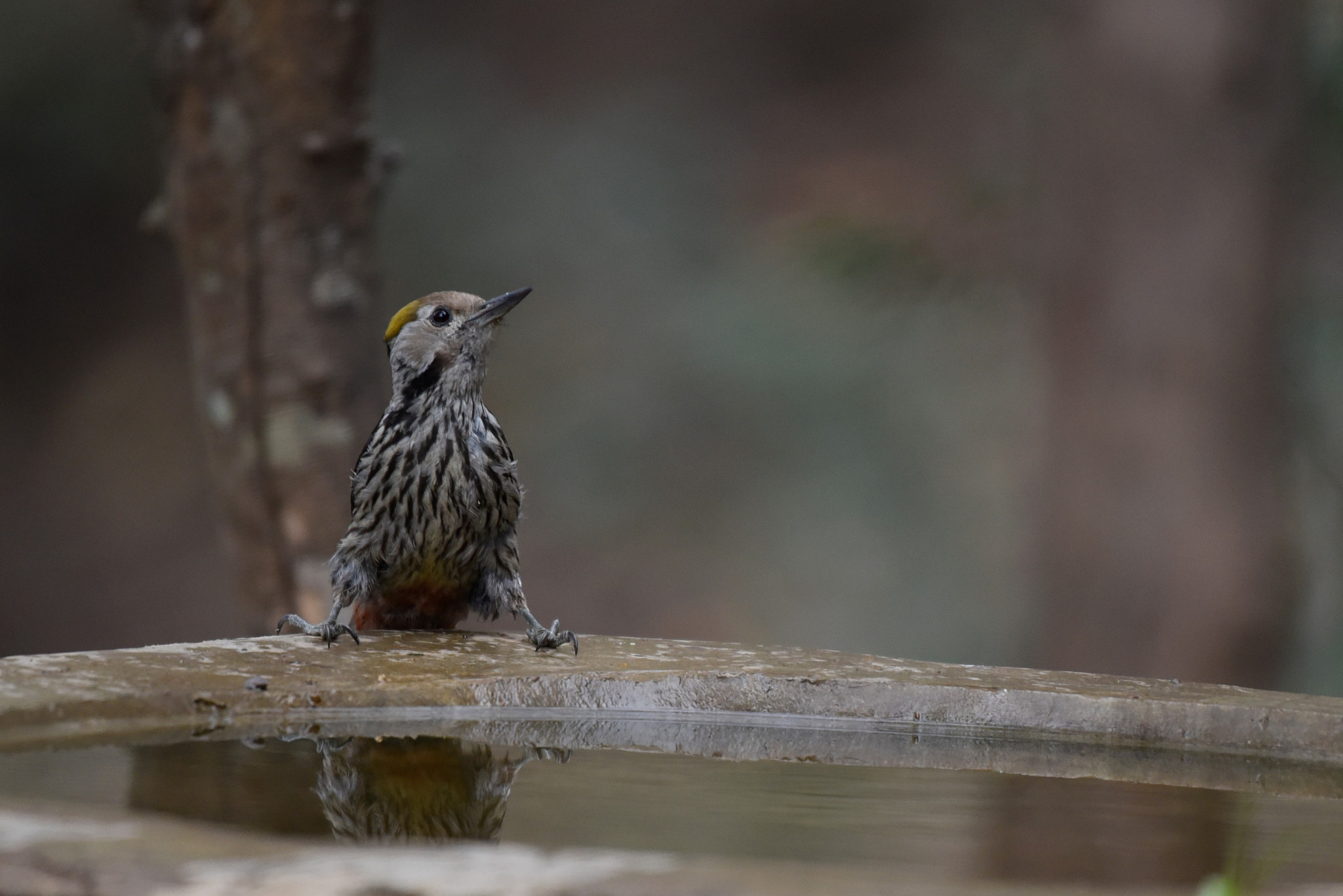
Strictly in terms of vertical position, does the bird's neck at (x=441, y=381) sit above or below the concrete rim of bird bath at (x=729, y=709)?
above

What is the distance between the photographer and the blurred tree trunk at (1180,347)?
4.35 m

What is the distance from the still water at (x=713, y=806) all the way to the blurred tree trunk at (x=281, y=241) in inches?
76.8

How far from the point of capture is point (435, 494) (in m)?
3.08

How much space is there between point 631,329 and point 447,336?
6282 mm

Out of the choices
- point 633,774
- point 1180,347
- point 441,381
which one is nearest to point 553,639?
point 441,381

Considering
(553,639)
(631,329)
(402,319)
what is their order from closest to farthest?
1. (553,639)
2. (402,319)
3. (631,329)

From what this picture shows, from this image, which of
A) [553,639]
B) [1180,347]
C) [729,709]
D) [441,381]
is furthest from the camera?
[1180,347]

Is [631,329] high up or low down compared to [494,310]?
up

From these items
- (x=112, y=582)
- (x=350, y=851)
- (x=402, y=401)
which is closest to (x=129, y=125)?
(x=112, y=582)

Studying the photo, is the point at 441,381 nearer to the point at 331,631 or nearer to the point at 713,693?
the point at 331,631

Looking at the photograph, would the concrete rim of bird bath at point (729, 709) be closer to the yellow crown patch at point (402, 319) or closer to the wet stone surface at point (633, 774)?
the wet stone surface at point (633, 774)

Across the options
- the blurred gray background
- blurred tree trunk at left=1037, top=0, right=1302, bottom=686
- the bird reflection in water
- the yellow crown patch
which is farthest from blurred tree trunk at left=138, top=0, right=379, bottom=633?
the blurred gray background

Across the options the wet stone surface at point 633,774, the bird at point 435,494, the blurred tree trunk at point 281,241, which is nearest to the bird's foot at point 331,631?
the wet stone surface at point 633,774

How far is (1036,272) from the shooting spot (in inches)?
207
